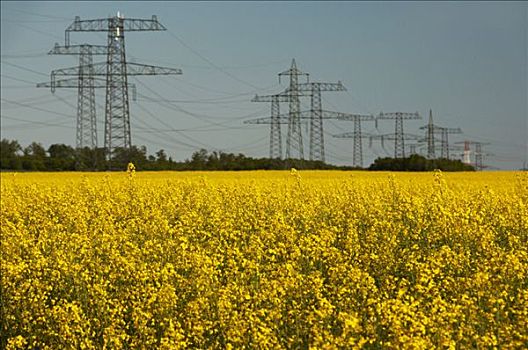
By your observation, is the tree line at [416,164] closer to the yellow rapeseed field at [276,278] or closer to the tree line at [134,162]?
the tree line at [134,162]

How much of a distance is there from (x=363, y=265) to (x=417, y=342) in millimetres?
4154

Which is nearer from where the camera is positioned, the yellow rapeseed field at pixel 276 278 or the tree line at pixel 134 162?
the yellow rapeseed field at pixel 276 278

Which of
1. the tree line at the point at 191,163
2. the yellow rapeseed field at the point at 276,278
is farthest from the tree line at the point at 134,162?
the yellow rapeseed field at the point at 276,278

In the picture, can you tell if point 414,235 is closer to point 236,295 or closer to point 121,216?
point 236,295

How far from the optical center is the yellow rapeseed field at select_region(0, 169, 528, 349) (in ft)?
18.4

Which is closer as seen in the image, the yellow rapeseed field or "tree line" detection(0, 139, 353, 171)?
the yellow rapeseed field

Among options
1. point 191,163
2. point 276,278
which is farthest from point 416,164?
point 276,278

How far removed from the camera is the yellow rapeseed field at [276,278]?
5613 mm

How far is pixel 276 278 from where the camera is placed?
23.1 feet

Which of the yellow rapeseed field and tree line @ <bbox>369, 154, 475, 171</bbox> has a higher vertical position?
tree line @ <bbox>369, 154, 475, 171</bbox>

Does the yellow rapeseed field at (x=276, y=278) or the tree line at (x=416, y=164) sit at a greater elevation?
the tree line at (x=416, y=164)

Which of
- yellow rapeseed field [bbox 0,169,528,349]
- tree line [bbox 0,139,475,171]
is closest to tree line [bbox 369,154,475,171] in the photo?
tree line [bbox 0,139,475,171]

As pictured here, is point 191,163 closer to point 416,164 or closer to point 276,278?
point 416,164

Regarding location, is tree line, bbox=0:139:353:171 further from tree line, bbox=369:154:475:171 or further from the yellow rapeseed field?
the yellow rapeseed field
